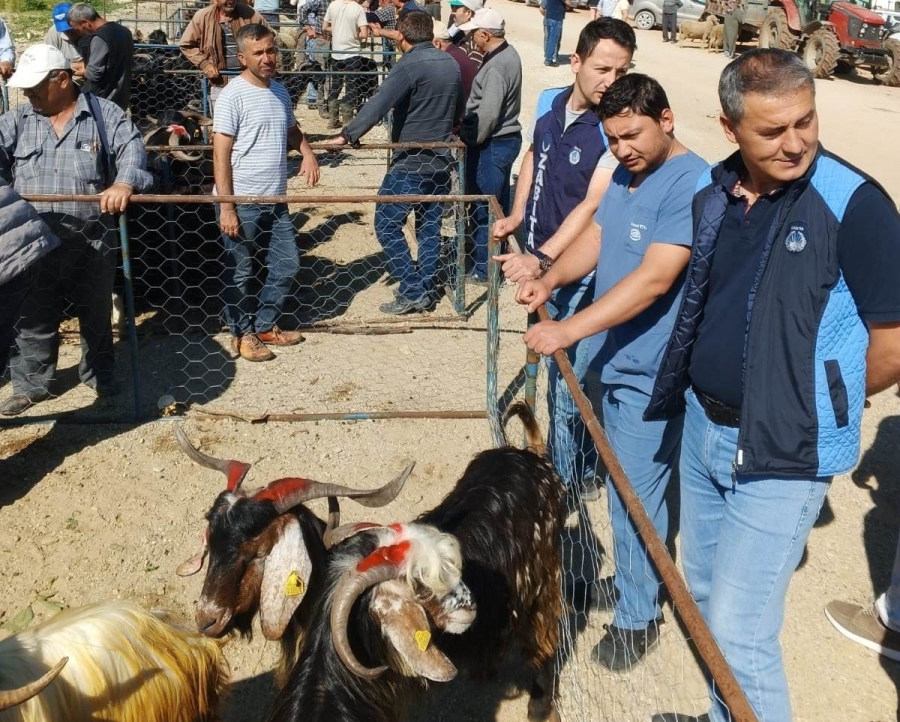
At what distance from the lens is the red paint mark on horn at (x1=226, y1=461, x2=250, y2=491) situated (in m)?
3.20

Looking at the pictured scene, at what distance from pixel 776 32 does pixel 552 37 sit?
611 cm

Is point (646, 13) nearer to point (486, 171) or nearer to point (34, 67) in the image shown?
point (486, 171)

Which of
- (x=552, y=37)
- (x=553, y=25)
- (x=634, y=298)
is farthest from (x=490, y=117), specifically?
(x=552, y=37)

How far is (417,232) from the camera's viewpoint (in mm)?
7113

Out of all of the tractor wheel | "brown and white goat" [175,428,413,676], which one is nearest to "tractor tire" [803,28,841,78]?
the tractor wheel

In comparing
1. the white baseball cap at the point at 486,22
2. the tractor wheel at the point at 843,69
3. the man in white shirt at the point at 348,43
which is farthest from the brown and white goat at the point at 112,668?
the tractor wheel at the point at 843,69

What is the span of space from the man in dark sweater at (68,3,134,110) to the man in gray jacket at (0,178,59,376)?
473 centimetres

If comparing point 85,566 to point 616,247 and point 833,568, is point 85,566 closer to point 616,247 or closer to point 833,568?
point 616,247

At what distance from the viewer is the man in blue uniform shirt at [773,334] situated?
2311 mm

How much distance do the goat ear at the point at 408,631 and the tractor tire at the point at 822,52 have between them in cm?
1915

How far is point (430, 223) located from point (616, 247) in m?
3.77

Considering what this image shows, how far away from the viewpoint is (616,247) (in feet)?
10.9

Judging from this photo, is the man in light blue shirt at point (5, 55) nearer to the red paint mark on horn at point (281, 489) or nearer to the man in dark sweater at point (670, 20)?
the red paint mark on horn at point (281, 489)

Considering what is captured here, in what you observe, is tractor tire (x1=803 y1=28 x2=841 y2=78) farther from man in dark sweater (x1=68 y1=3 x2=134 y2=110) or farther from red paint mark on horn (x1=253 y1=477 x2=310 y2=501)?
red paint mark on horn (x1=253 y1=477 x2=310 y2=501)
